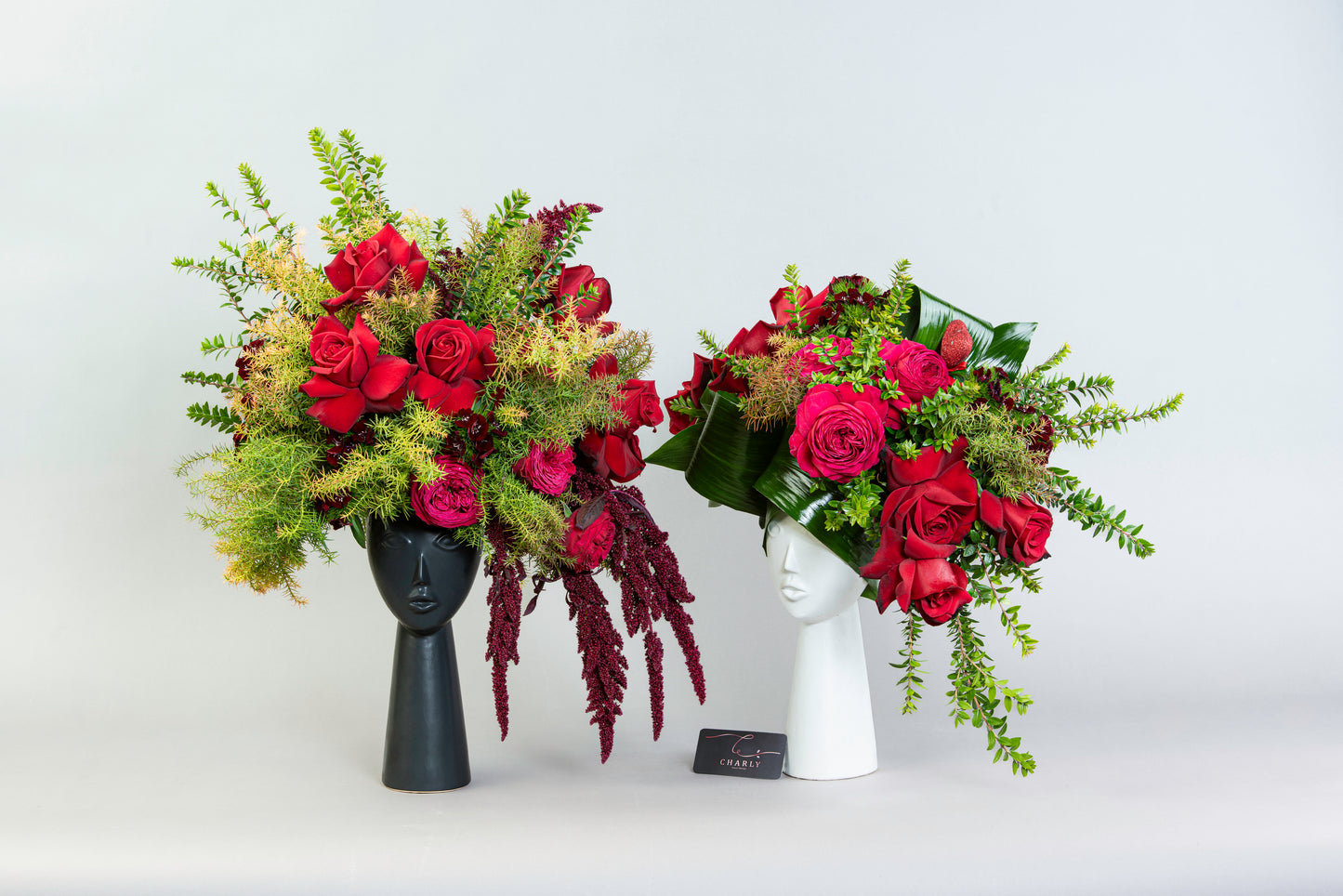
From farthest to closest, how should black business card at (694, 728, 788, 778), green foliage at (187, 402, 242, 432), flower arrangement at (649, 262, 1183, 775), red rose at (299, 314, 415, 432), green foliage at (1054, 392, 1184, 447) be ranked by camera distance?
1. black business card at (694, 728, 788, 778)
2. green foliage at (187, 402, 242, 432)
3. green foliage at (1054, 392, 1184, 447)
4. flower arrangement at (649, 262, 1183, 775)
5. red rose at (299, 314, 415, 432)

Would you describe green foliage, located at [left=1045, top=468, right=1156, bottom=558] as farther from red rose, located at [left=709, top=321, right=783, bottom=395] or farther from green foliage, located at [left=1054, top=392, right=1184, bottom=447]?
red rose, located at [left=709, top=321, right=783, bottom=395]

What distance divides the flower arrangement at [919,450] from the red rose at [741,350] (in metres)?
0.05

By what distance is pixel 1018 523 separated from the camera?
5.90 ft

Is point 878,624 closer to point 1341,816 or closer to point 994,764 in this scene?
point 994,764

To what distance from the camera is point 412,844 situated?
1.77 m

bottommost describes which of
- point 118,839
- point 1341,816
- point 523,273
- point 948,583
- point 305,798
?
point 118,839

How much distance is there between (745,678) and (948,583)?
100 centimetres

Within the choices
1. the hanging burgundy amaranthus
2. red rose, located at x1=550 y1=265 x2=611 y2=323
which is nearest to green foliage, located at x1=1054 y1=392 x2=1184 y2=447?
red rose, located at x1=550 y1=265 x2=611 y2=323

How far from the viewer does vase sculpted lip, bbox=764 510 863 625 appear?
1999 mm

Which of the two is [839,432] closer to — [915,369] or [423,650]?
[915,369]

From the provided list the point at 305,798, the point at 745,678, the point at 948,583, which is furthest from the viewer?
the point at 745,678

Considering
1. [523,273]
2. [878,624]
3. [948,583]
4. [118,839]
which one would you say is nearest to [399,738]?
[118,839]

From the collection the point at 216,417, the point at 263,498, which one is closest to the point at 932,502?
the point at 263,498

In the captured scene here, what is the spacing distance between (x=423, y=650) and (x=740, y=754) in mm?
652
